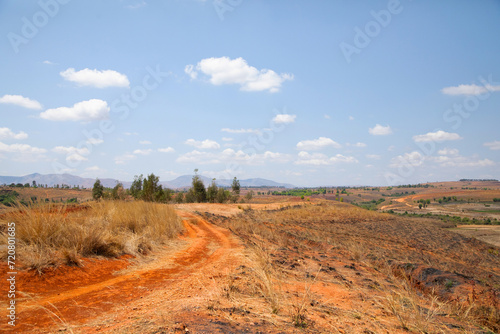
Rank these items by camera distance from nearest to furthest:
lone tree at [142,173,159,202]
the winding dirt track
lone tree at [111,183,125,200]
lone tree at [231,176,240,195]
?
the winding dirt track < lone tree at [111,183,125,200] < lone tree at [142,173,159,202] < lone tree at [231,176,240,195]

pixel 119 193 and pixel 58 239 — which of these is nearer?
pixel 58 239

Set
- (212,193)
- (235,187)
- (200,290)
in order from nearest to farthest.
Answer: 1. (200,290)
2. (212,193)
3. (235,187)

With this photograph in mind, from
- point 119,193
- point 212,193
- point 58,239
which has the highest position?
point 119,193

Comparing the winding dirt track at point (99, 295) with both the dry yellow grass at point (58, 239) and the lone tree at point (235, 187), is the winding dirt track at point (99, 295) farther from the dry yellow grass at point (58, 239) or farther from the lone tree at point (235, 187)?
the lone tree at point (235, 187)

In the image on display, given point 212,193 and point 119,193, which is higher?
point 119,193

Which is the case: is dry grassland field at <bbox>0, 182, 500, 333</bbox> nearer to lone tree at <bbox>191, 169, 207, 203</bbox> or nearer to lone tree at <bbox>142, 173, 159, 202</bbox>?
lone tree at <bbox>142, 173, 159, 202</bbox>

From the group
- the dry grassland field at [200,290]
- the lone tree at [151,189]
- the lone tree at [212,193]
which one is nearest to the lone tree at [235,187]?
the lone tree at [212,193]

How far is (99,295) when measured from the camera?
460 centimetres

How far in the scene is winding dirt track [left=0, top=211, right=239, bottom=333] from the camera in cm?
344

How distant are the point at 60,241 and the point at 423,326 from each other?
7.42 m

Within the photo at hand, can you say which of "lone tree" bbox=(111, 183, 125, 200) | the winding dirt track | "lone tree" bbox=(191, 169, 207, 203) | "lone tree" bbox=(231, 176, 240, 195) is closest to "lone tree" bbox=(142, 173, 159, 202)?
"lone tree" bbox=(111, 183, 125, 200)

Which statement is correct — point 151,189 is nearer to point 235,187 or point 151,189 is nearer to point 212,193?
point 212,193

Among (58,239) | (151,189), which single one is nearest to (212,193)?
(151,189)

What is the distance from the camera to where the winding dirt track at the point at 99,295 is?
11.3ft
